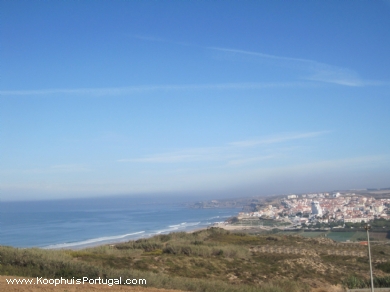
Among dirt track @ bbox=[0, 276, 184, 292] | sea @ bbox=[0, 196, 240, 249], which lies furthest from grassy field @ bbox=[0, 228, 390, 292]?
sea @ bbox=[0, 196, 240, 249]

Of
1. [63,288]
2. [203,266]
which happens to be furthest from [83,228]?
[63,288]

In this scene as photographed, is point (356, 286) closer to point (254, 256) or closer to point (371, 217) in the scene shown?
point (254, 256)

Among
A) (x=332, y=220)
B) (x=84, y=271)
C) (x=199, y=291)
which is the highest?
(x=84, y=271)

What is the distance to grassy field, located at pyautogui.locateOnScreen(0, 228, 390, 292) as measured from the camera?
11477 mm

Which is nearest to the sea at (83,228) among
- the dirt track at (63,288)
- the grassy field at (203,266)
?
the grassy field at (203,266)

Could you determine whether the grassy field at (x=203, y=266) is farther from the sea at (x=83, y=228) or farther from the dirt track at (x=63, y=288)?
the sea at (x=83, y=228)

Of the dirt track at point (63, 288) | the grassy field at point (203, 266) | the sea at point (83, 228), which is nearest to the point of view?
the dirt track at point (63, 288)

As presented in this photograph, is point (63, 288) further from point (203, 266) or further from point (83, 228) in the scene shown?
point (83, 228)

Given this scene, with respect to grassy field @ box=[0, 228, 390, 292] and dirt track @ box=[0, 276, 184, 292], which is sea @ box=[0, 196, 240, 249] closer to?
grassy field @ box=[0, 228, 390, 292]

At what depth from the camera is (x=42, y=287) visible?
902cm

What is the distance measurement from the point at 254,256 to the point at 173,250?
14.7 ft

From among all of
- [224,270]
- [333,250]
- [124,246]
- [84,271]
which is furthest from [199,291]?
[333,250]

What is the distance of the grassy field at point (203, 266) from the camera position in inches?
452

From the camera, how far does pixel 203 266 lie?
16.9 m
